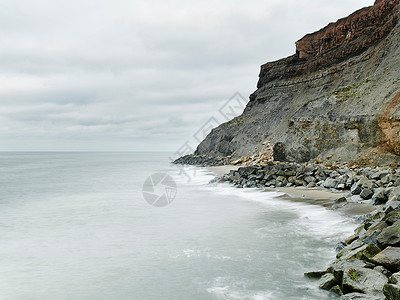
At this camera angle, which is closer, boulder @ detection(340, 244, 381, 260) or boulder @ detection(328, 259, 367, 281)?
boulder @ detection(328, 259, 367, 281)

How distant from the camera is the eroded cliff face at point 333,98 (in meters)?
22.9

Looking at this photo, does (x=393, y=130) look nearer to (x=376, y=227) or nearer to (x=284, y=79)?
(x=376, y=227)

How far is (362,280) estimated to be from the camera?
5.47m

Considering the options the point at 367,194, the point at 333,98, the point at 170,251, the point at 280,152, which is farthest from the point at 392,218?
the point at 333,98

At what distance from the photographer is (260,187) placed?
22656mm

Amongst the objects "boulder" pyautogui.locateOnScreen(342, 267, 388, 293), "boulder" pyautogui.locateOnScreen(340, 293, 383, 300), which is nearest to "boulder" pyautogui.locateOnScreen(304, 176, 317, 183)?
"boulder" pyautogui.locateOnScreen(342, 267, 388, 293)

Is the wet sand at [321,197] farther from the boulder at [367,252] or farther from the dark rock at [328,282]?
the dark rock at [328,282]

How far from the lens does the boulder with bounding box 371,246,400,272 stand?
568cm

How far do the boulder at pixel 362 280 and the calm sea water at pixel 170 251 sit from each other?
80cm

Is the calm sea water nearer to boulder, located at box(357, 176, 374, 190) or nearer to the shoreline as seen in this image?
the shoreline

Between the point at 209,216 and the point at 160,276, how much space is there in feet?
23.1

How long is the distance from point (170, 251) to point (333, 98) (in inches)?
1128

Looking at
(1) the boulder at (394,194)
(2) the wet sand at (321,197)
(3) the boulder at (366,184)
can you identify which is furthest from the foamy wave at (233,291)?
(3) the boulder at (366,184)

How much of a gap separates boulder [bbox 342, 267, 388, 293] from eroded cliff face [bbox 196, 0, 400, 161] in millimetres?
17009
